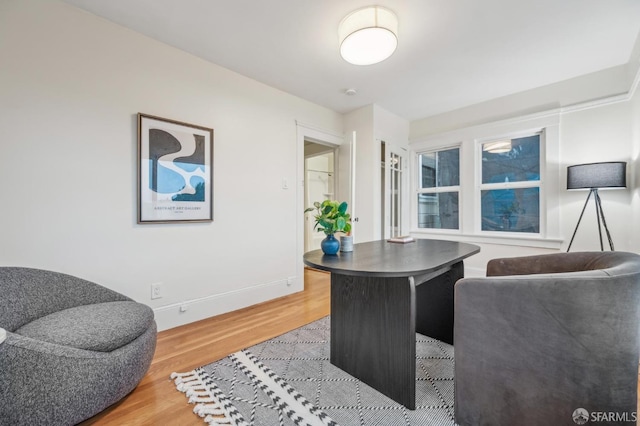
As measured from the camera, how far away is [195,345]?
2047 mm

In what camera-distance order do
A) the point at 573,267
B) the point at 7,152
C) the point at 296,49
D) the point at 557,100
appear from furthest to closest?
the point at 557,100
the point at 296,49
the point at 7,152
the point at 573,267

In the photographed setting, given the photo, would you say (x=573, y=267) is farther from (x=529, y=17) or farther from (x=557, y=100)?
(x=557, y=100)

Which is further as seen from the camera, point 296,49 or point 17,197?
point 296,49

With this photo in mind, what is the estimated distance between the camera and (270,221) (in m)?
3.11

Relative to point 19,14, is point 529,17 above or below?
above

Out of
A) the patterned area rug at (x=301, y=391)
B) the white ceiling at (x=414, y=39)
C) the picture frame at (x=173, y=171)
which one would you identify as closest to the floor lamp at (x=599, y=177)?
the white ceiling at (x=414, y=39)

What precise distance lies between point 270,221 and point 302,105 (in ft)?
4.98

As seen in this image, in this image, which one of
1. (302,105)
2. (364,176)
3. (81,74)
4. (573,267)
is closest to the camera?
(573,267)

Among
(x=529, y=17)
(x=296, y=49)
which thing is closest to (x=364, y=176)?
(x=296, y=49)

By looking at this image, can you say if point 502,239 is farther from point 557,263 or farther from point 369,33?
point 369,33

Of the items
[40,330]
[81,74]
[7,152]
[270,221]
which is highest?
[81,74]

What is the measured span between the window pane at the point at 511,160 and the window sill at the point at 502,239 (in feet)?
2.37

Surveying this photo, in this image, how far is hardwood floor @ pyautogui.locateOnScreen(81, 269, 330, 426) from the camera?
1325 millimetres

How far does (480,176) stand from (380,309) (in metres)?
3.06
